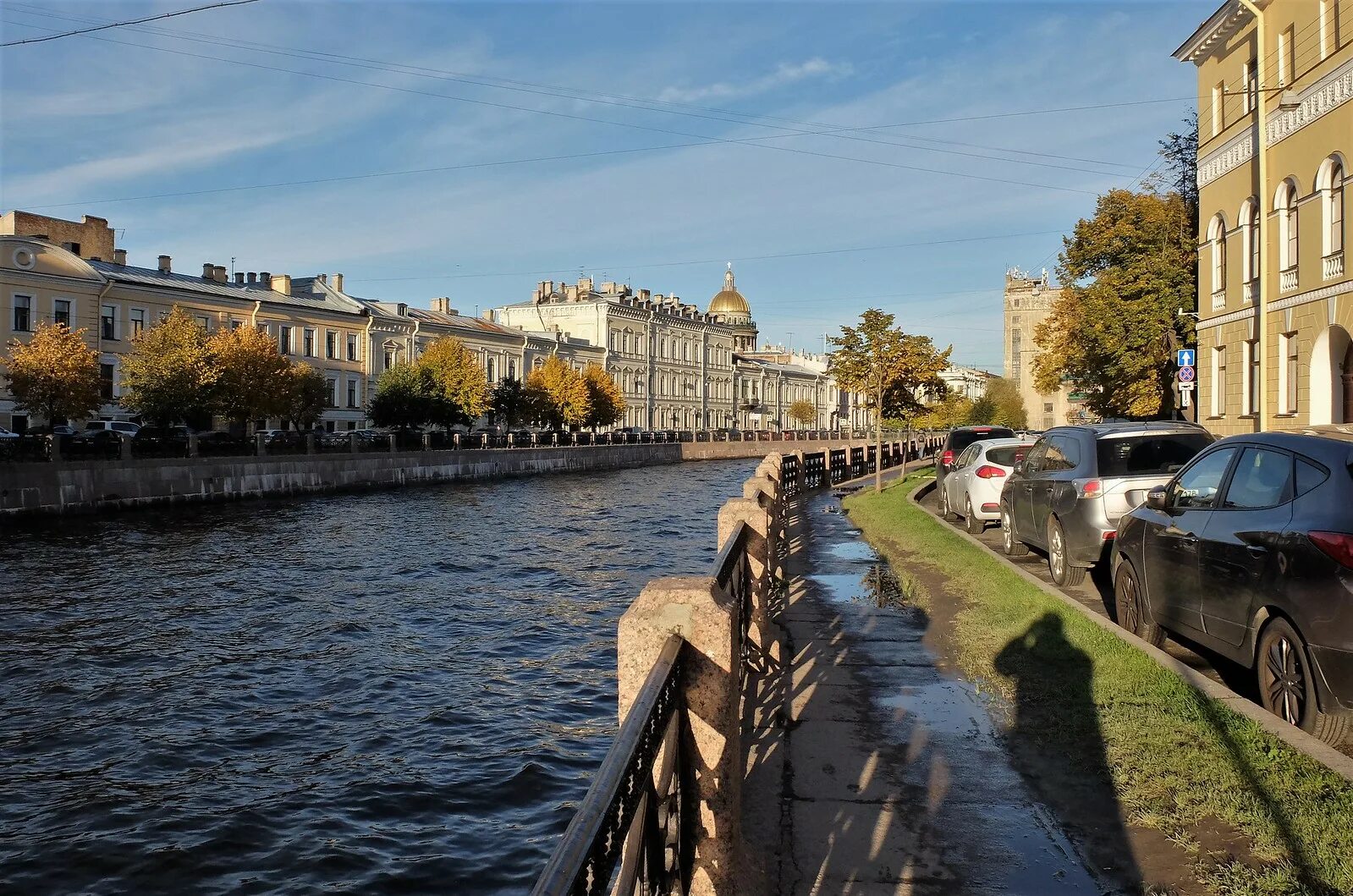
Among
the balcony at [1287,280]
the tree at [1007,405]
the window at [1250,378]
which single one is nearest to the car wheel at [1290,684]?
the balcony at [1287,280]

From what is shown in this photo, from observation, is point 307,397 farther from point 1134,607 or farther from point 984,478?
point 1134,607

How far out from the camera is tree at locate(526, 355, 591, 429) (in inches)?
2881

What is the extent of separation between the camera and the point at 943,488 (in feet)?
69.7

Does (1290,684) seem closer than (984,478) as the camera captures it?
Yes

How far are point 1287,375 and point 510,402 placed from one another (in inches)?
2117

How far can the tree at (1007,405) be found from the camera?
92.6m

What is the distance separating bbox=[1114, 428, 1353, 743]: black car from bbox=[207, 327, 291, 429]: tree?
139 ft

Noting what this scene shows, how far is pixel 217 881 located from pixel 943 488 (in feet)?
55.7

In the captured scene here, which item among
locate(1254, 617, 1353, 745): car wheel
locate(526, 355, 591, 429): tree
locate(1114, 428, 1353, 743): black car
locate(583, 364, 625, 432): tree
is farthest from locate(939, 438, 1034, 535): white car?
locate(583, 364, 625, 432): tree

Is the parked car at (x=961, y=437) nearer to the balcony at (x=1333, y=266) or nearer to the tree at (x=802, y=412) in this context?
the balcony at (x=1333, y=266)

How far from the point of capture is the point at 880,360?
39.2 metres

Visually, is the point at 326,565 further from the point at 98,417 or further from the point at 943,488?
the point at 98,417

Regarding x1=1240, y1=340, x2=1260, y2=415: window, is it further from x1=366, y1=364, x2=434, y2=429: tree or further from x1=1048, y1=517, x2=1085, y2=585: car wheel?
x1=366, y1=364, x2=434, y2=429: tree

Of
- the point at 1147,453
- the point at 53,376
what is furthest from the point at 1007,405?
the point at 1147,453
